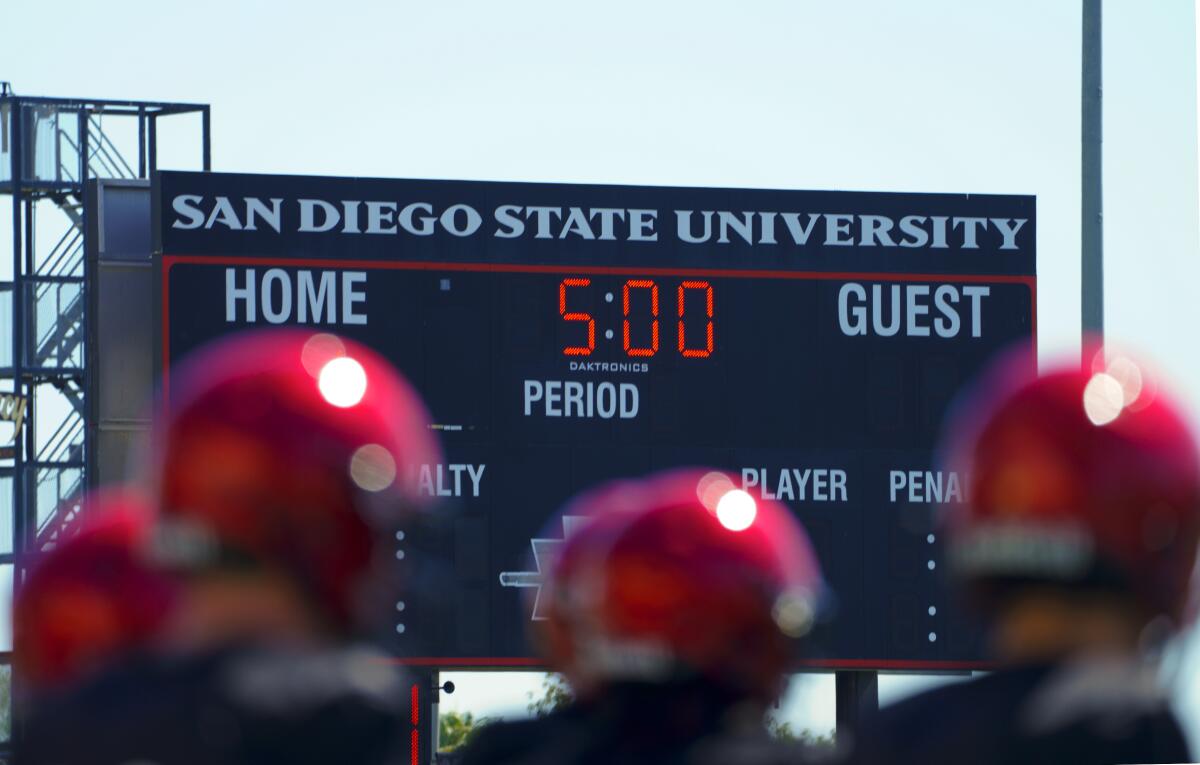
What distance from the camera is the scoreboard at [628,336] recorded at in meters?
14.8

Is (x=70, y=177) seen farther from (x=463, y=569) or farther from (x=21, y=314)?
(x=463, y=569)

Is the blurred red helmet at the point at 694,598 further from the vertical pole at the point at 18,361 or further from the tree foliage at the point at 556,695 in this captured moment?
the vertical pole at the point at 18,361

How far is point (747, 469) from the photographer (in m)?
15.1

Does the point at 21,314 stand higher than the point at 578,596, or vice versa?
the point at 21,314

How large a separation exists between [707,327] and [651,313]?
1.23 feet

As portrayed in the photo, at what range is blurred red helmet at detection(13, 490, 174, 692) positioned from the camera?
4.68 metres

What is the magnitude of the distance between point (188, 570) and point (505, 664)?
1191 cm

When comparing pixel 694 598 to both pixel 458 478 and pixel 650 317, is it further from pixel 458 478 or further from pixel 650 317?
pixel 650 317

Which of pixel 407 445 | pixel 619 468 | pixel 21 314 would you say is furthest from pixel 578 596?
pixel 21 314

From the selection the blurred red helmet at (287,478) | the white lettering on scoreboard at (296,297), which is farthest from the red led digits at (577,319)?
the blurred red helmet at (287,478)

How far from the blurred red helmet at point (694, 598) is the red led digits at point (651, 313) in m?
11.4

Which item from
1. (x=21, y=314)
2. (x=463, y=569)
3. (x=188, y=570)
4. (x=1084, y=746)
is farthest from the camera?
(x=21, y=314)

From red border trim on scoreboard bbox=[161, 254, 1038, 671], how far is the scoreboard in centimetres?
2

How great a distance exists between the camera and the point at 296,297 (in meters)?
14.9
